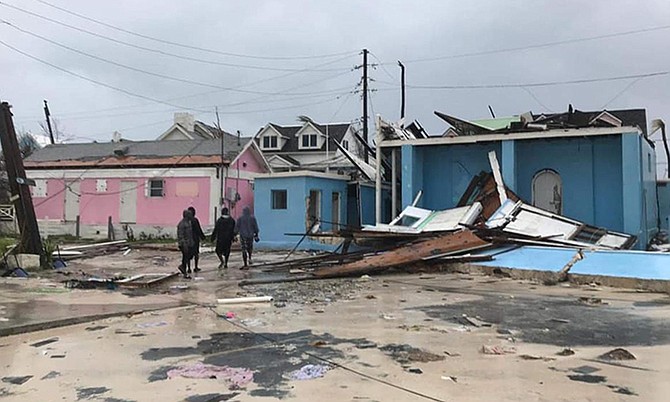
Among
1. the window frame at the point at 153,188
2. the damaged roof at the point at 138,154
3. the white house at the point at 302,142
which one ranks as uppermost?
the white house at the point at 302,142

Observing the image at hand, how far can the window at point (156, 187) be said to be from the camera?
30.8 metres

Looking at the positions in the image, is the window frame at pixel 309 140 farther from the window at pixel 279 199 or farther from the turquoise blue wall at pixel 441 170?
the turquoise blue wall at pixel 441 170

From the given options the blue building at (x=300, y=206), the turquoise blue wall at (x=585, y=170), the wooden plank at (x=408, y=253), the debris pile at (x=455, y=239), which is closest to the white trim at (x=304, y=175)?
the blue building at (x=300, y=206)

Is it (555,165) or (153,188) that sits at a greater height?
(555,165)

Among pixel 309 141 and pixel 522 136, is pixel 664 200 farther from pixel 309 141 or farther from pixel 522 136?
pixel 309 141

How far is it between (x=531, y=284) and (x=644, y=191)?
33.9 ft

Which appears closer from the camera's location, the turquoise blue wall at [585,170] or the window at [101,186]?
the turquoise blue wall at [585,170]

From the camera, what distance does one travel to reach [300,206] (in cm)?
2436

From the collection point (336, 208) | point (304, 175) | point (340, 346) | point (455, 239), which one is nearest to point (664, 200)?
point (336, 208)

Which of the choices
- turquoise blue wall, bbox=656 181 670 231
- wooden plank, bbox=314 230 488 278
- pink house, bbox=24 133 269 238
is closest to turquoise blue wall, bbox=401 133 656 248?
turquoise blue wall, bbox=656 181 670 231

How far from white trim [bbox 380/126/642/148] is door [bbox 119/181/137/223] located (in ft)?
49.0

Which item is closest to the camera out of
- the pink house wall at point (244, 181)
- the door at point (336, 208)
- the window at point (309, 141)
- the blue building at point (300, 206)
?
the blue building at point (300, 206)

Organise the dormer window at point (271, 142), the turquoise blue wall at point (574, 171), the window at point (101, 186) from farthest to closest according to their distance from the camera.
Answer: the dormer window at point (271, 142), the window at point (101, 186), the turquoise blue wall at point (574, 171)

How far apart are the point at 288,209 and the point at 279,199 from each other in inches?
34.2
